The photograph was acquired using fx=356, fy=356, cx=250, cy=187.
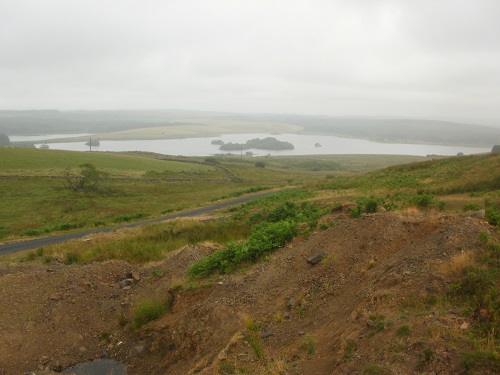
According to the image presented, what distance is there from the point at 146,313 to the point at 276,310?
500cm

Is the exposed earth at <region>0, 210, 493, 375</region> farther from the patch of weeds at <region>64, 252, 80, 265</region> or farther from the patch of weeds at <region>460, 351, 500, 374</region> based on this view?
the patch of weeds at <region>64, 252, 80, 265</region>

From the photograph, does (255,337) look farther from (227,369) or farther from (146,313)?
(146,313)

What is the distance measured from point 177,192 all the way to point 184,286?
40.3 meters

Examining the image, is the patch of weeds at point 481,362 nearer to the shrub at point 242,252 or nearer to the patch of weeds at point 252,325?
the patch of weeds at point 252,325

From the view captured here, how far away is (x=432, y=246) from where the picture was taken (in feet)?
30.5

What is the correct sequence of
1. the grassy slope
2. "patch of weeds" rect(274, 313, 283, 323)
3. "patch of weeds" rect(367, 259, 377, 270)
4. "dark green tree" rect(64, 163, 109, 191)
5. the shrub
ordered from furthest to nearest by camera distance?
1. "dark green tree" rect(64, 163, 109, 191)
2. the grassy slope
3. the shrub
4. "patch of weeds" rect(367, 259, 377, 270)
5. "patch of weeds" rect(274, 313, 283, 323)

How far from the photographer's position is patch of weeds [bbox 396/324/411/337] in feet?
20.8

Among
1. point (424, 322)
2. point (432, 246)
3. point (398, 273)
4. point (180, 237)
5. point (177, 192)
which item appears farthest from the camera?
point (177, 192)

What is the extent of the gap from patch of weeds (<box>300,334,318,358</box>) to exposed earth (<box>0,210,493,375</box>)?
0.10 ft

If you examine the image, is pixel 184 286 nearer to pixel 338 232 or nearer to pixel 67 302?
pixel 67 302

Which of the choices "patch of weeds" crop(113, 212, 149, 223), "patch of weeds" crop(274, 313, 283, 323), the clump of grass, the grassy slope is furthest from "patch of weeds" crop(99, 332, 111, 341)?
"patch of weeds" crop(113, 212, 149, 223)

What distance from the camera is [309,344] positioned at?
294 inches

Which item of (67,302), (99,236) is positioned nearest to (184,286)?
(67,302)

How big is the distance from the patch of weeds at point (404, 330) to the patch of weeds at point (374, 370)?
902 millimetres
